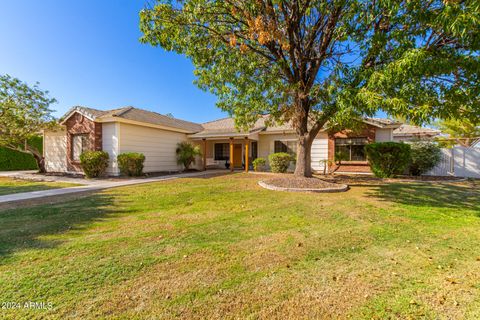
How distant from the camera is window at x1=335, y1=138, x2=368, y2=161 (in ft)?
48.9

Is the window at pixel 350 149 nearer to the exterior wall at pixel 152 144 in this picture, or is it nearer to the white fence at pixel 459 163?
the white fence at pixel 459 163

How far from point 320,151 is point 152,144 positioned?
1236cm

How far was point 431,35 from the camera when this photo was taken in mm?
6402

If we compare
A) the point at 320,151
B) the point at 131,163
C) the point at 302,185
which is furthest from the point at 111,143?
the point at 320,151

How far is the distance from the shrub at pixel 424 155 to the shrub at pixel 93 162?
59.3ft

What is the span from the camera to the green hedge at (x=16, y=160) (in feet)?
55.9

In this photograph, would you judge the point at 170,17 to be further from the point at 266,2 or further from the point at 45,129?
the point at 45,129

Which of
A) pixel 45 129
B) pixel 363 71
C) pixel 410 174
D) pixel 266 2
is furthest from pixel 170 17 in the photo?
pixel 410 174

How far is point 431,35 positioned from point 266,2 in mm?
5079

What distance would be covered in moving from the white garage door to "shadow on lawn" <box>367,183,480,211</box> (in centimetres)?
708

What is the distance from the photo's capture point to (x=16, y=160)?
17719mm

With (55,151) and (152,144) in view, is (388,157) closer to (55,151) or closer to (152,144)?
(152,144)

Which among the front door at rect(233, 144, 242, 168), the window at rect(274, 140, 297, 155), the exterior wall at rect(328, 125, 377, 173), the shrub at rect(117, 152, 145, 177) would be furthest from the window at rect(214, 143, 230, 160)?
the exterior wall at rect(328, 125, 377, 173)

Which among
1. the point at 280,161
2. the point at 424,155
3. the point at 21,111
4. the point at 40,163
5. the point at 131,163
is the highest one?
the point at 21,111
